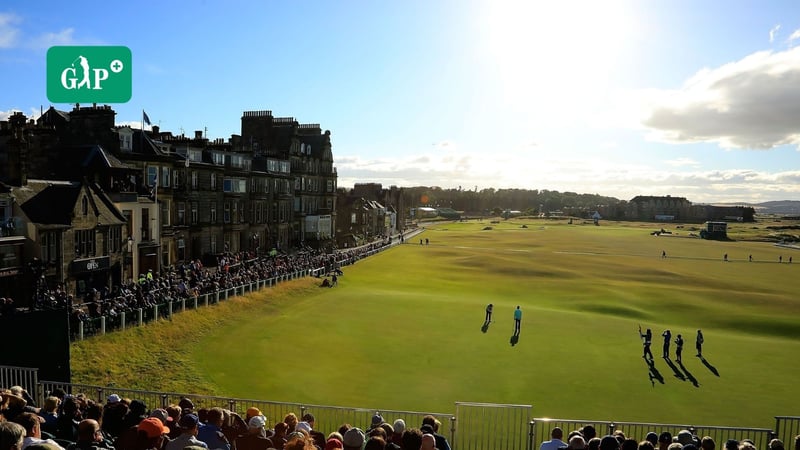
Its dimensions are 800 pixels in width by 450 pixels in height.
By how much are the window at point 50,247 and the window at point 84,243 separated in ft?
4.86

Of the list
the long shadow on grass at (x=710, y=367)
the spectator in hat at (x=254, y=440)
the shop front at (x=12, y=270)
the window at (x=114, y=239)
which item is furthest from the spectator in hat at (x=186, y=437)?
the window at (x=114, y=239)

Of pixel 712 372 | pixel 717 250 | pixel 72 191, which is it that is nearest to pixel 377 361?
pixel 712 372

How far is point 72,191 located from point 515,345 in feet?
86.2

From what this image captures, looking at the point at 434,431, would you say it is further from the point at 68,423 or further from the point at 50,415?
the point at 50,415

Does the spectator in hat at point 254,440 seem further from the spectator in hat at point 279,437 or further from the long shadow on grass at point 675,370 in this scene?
the long shadow on grass at point 675,370

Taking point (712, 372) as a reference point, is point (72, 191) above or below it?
above

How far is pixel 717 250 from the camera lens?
4188 inches

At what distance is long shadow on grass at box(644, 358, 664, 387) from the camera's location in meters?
25.3

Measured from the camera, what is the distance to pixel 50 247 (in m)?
31.3

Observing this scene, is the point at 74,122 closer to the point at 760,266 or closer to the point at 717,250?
the point at 760,266

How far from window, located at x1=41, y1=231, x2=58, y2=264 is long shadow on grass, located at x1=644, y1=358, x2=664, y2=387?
3100 centimetres

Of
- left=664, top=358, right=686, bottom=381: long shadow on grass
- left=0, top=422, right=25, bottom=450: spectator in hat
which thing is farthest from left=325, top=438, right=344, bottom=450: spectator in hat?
left=664, top=358, right=686, bottom=381: long shadow on grass

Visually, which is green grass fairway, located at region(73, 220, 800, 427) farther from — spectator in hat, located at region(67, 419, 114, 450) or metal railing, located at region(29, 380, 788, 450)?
spectator in hat, located at region(67, 419, 114, 450)

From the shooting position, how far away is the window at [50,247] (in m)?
30.8
